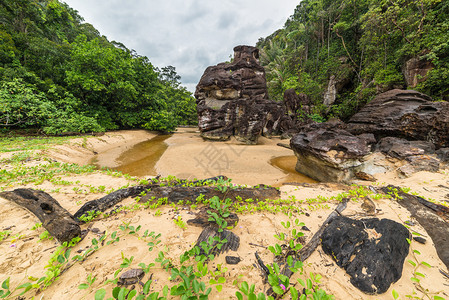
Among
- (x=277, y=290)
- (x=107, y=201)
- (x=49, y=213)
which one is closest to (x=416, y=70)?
(x=277, y=290)

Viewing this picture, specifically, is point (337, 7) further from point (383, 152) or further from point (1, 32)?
point (1, 32)

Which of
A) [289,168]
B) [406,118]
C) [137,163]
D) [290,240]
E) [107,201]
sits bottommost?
[289,168]

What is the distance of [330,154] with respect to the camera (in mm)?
5695

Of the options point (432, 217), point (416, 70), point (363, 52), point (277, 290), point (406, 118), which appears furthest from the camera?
point (363, 52)

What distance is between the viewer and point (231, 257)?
67.2 inches

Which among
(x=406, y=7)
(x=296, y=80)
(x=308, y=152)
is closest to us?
(x=308, y=152)

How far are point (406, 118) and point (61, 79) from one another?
2347cm

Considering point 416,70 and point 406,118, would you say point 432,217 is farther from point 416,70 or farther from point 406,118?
point 416,70

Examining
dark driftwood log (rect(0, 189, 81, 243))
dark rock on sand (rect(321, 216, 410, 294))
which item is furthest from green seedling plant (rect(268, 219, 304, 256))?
dark driftwood log (rect(0, 189, 81, 243))

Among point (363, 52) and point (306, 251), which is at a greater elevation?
point (363, 52)

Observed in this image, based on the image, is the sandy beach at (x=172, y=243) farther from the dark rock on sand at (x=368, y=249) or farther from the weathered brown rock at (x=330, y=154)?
the weathered brown rock at (x=330, y=154)

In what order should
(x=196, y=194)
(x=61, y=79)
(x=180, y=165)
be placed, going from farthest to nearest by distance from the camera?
1. (x=61, y=79)
2. (x=180, y=165)
3. (x=196, y=194)

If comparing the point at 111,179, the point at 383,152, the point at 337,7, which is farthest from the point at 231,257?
the point at 337,7

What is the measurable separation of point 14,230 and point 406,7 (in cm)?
2252
